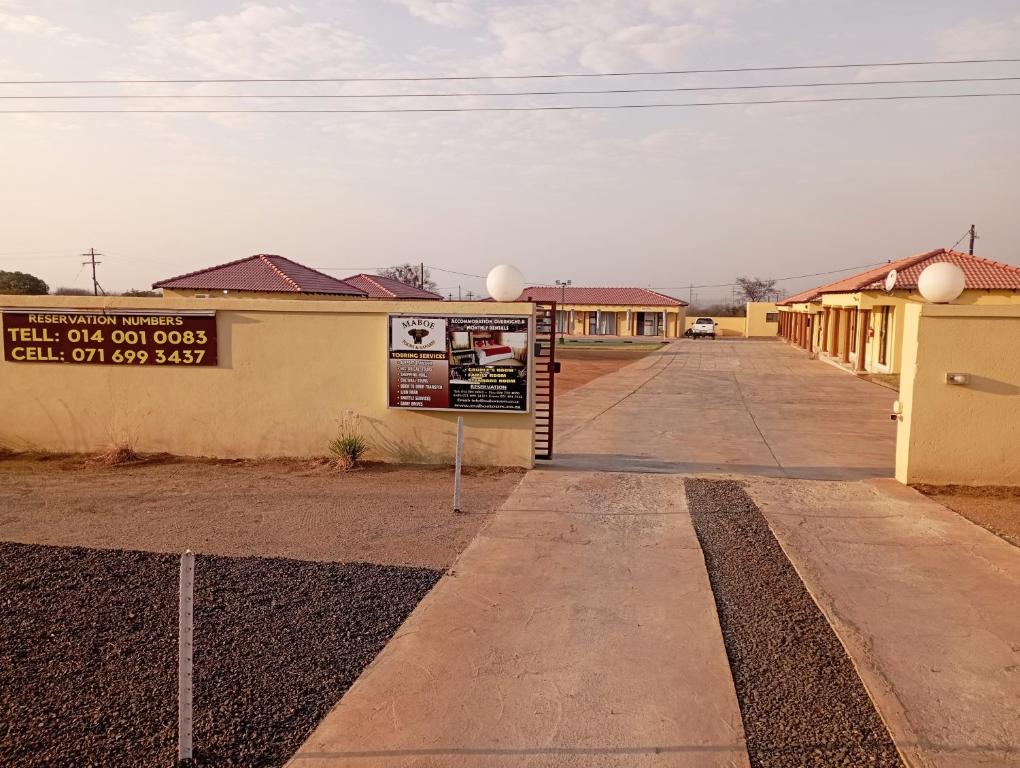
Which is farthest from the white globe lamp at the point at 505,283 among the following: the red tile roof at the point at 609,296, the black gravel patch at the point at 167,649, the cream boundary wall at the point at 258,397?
the red tile roof at the point at 609,296

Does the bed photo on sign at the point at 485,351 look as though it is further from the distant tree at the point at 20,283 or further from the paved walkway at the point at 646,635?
the distant tree at the point at 20,283

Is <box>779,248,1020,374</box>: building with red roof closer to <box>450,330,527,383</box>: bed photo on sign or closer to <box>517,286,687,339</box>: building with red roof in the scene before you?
<box>450,330,527,383</box>: bed photo on sign

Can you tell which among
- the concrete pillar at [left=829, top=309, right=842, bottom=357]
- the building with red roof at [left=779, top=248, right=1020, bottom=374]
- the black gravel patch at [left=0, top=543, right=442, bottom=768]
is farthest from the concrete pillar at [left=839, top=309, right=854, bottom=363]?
the black gravel patch at [left=0, top=543, right=442, bottom=768]

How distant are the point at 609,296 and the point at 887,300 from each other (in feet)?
168

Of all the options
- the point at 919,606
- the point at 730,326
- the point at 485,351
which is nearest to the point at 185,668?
the point at 919,606

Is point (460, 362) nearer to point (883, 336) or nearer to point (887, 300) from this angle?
point (887, 300)

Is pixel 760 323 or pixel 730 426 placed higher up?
pixel 760 323

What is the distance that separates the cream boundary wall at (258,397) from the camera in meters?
10.5

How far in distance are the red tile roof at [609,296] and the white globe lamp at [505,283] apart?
65101mm

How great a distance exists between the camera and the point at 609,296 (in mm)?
78188

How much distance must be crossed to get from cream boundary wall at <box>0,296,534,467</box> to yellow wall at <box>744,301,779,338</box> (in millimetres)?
74233

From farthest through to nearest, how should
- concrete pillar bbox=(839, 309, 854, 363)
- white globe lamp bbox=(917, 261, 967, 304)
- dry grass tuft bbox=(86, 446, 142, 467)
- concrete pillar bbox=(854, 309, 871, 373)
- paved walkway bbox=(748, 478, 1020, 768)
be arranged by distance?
concrete pillar bbox=(839, 309, 854, 363) < concrete pillar bbox=(854, 309, 871, 373) < dry grass tuft bbox=(86, 446, 142, 467) < white globe lamp bbox=(917, 261, 967, 304) < paved walkway bbox=(748, 478, 1020, 768)

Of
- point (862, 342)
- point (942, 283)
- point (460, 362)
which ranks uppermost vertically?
point (942, 283)

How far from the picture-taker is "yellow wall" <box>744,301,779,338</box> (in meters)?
80.6
